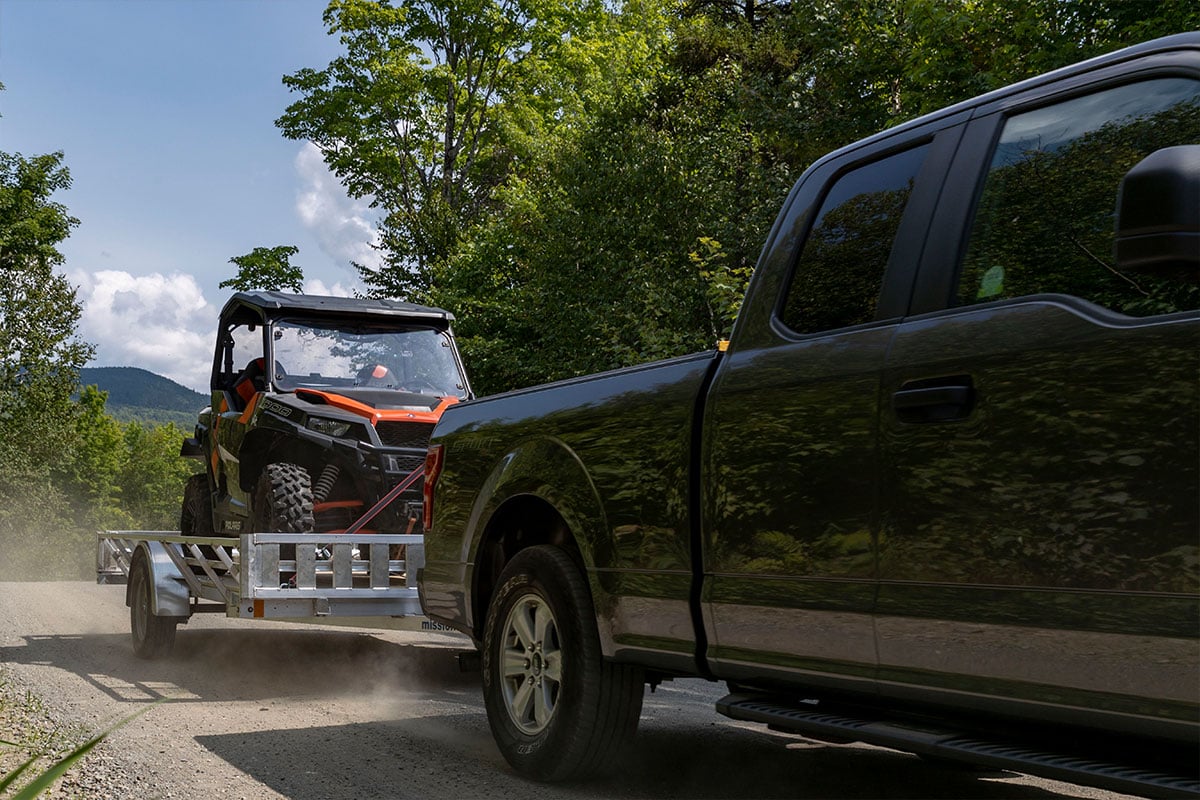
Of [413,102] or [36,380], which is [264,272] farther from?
[36,380]

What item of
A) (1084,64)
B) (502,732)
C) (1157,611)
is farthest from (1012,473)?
(502,732)

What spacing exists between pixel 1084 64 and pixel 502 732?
11.7 ft

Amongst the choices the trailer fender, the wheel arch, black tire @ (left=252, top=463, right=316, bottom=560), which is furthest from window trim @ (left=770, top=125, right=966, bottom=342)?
the trailer fender

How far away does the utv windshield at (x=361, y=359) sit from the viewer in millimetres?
11016

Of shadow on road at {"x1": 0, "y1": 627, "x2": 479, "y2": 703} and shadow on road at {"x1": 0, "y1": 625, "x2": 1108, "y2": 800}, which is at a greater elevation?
shadow on road at {"x1": 0, "y1": 627, "x2": 479, "y2": 703}

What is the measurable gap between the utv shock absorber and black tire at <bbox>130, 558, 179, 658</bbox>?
4.41 ft

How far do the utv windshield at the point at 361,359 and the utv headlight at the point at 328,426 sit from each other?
2.49ft

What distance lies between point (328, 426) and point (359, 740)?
3.85 metres

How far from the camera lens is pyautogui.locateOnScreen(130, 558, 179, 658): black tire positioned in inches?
392

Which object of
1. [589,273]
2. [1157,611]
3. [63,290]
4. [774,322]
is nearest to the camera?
[1157,611]

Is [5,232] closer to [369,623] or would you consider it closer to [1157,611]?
[369,623]

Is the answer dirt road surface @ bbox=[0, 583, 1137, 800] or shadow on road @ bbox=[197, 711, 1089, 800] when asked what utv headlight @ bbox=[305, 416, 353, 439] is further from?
shadow on road @ bbox=[197, 711, 1089, 800]

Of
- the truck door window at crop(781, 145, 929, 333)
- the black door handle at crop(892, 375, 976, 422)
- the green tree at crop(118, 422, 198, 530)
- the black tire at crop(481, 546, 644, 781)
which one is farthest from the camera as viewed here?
the green tree at crop(118, 422, 198, 530)

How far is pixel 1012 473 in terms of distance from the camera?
3498 mm
